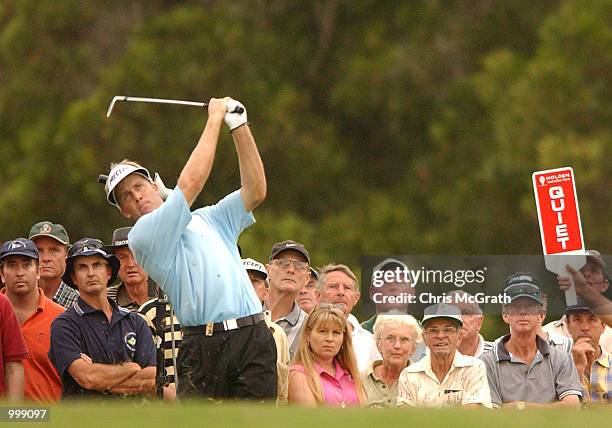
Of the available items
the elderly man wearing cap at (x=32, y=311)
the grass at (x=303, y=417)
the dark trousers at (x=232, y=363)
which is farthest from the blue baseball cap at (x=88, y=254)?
the grass at (x=303, y=417)

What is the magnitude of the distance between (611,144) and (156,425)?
2277 centimetres

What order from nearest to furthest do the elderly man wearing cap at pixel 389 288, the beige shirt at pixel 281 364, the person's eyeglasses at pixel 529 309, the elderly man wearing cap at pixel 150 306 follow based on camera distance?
1. the beige shirt at pixel 281 364
2. the elderly man wearing cap at pixel 150 306
3. the person's eyeglasses at pixel 529 309
4. the elderly man wearing cap at pixel 389 288

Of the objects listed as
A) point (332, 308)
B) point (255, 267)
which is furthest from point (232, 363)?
point (255, 267)

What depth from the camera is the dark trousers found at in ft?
32.3

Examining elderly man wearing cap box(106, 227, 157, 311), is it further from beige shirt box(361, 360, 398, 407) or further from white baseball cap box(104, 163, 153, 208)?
white baseball cap box(104, 163, 153, 208)


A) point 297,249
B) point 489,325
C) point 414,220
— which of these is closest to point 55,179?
point 414,220

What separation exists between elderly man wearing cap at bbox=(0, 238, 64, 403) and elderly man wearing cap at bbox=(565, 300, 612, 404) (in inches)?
130

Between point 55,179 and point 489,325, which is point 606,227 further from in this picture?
point 55,179

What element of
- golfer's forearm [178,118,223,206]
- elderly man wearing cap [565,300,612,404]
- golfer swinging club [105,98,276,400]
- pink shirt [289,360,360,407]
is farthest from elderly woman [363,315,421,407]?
golfer's forearm [178,118,223,206]

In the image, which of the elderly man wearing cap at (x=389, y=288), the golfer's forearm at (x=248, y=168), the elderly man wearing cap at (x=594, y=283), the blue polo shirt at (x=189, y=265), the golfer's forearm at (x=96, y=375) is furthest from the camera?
the elderly man wearing cap at (x=389, y=288)

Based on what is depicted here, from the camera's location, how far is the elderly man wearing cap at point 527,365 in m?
11.4

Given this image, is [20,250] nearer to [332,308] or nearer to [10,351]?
[10,351]

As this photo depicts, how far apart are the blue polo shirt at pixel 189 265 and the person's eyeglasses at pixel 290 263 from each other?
233cm

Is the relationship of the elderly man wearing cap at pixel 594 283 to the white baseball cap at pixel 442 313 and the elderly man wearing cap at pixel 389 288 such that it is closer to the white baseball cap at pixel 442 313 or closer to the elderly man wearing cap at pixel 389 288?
the white baseball cap at pixel 442 313
